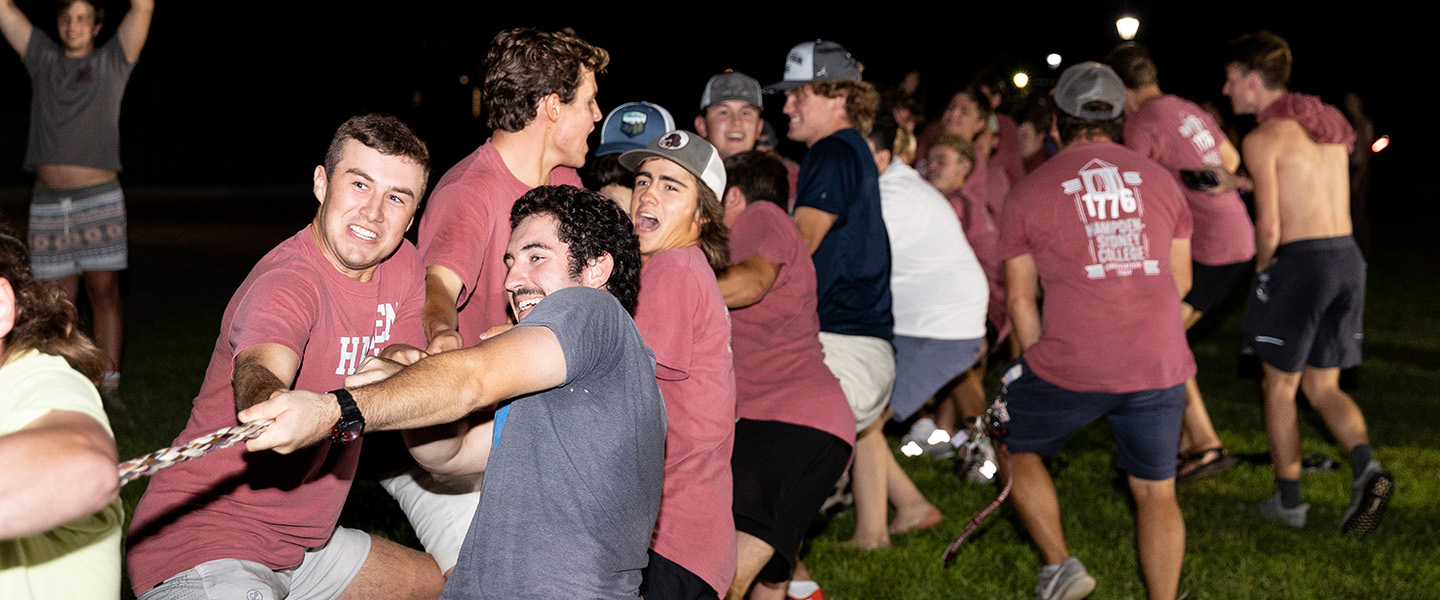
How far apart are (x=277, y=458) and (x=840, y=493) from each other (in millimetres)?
3573

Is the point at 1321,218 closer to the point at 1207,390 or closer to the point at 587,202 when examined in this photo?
the point at 1207,390

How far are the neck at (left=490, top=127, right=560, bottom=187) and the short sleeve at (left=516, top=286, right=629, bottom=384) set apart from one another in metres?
1.34

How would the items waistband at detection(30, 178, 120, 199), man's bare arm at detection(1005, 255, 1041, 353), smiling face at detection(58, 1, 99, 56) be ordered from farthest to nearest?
waistband at detection(30, 178, 120, 199), smiling face at detection(58, 1, 99, 56), man's bare arm at detection(1005, 255, 1041, 353)

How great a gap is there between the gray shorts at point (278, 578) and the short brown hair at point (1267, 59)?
500 cm

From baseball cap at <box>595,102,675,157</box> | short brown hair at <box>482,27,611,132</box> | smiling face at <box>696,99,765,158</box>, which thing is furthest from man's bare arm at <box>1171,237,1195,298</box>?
short brown hair at <box>482,27,611,132</box>

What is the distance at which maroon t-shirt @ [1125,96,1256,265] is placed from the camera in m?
7.31

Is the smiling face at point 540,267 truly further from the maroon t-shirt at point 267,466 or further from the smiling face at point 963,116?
the smiling face at point 963,116

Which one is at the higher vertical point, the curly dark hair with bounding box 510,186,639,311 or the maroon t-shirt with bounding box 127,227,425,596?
the curly dark hair with bounding box 510,186,639,311

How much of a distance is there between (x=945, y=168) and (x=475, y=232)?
4720 millimetres

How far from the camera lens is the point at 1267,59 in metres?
6.43

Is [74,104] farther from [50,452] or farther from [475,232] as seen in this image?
[50,452]

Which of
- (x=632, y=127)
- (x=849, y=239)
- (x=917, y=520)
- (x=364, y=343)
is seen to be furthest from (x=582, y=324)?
(x=917, y=520)

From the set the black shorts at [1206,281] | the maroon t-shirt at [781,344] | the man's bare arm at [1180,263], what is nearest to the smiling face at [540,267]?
the maroon t-shirt at [781,344]

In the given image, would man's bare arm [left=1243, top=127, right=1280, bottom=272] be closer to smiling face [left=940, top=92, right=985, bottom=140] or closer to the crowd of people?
the crowd of people
